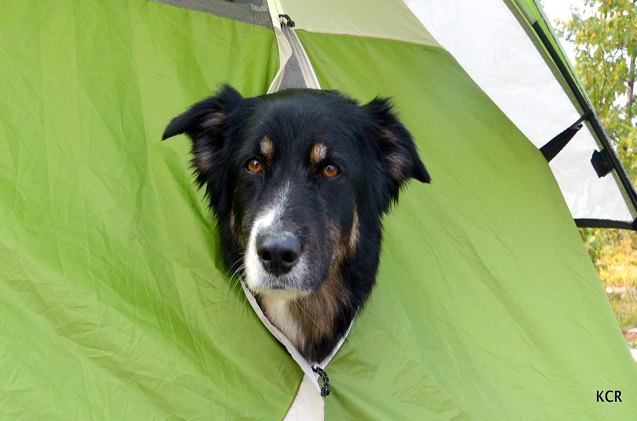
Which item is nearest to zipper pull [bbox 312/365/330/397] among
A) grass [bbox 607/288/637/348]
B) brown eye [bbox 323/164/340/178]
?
brown eye [bbox 323/164/340/178]

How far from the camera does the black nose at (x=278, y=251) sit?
186 centimetres

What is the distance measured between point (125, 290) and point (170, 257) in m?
0.19

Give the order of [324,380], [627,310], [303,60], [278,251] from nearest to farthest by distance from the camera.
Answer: [278,251], [324,380], [303,60], [627,310]

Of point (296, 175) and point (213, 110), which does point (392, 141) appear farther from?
point (213, 110)

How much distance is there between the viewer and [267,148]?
2109 mm

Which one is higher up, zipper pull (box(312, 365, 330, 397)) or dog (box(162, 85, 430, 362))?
dog (box(162, 85, 430, 362))

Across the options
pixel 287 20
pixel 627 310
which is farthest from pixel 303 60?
pixel 627 310

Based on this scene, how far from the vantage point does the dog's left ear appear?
234 cm

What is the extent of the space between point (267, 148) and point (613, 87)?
5.29 meters

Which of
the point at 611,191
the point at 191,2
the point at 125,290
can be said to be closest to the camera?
the point at 125,290

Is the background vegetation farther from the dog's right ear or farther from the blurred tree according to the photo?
the dog's right ear

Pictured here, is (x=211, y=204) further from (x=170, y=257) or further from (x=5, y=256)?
(x=5, y=256)

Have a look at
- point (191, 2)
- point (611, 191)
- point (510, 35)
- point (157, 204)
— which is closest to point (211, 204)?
point (157, 204)

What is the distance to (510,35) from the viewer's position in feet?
9.62
